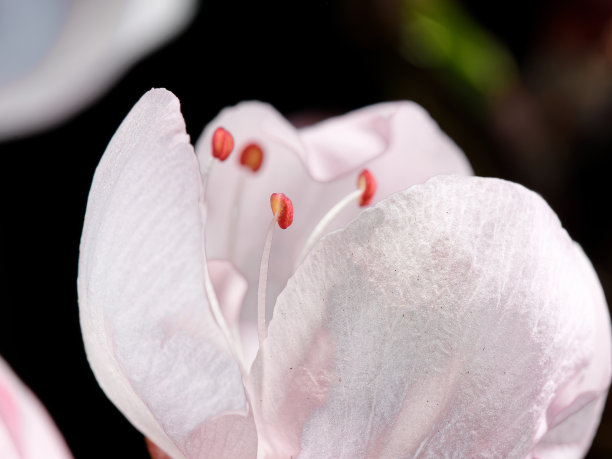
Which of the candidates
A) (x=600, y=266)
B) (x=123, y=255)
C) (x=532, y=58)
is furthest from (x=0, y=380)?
(x=532, y=58)

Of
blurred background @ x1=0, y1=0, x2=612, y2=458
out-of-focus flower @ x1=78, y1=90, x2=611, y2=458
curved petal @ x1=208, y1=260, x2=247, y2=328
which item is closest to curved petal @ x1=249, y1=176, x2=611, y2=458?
out-of-focus flower @ x1=78, y1=90, x2=611, y2=458

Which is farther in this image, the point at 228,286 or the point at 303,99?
the point at 303,99

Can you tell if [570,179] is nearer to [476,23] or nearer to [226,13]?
[476,23]

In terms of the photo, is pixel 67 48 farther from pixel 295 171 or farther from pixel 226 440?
pixel 226 440

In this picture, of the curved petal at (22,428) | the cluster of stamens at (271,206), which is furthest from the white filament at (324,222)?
the curved petal at (22,428)

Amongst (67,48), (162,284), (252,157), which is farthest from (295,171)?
(67,48)

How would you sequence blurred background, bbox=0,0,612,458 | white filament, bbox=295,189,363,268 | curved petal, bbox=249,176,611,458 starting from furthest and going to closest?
blurred background, bbox=0,0,612,458
white filament, bbox=295,189,363,268
curved petal, bbox=249,176,611,458

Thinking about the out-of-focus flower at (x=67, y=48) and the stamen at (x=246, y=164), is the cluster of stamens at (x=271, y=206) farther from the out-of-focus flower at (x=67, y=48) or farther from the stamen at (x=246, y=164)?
the out-of-focus flower at (x=67, y=48)

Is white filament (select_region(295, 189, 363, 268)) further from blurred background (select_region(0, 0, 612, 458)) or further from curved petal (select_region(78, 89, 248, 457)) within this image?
blurred background (select_region(0, 0, 612, 458))
